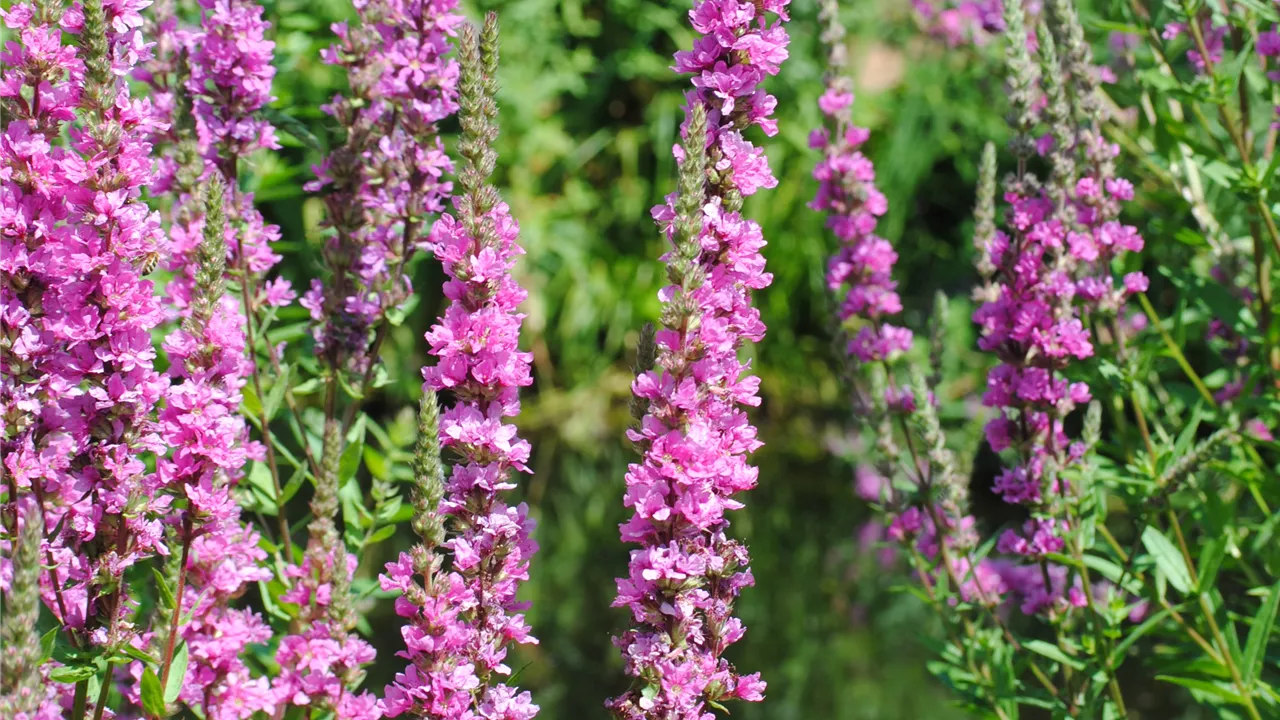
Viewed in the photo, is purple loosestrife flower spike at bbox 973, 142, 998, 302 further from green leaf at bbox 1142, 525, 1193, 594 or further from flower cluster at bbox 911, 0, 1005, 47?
flower cluster at bbox 911, 0, 1005, 47

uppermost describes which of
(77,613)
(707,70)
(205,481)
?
(707,70)

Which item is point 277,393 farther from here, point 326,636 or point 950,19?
point 950,19

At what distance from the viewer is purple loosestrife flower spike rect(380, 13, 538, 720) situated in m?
1.79

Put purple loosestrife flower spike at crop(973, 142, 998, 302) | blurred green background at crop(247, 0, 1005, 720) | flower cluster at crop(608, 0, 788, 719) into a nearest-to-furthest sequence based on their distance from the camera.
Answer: flower cluster at crop(608, 0, 788, 719), purple loosestrife flower spike at crop(973, 142, 998, 302), blurred green background at crop(247, 0, 1005, 720)

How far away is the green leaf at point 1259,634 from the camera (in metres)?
2.39

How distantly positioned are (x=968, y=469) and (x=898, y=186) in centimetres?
520

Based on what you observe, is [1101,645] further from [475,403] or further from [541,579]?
[541,579]

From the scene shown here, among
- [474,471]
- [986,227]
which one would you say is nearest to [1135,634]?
[986,227]

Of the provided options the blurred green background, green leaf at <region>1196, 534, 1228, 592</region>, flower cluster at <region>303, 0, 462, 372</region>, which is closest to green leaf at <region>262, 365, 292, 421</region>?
flower cluster at <region>303, 0, 462, 372</region>

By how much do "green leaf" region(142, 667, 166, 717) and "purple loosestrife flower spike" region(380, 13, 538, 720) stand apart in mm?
328

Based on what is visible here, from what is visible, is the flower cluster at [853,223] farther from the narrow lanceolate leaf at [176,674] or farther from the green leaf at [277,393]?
the narrow lanceolate leaf at [176,674]

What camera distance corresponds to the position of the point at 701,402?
1.77 m

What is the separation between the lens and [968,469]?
3227mm

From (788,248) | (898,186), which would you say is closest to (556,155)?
(788,248)
